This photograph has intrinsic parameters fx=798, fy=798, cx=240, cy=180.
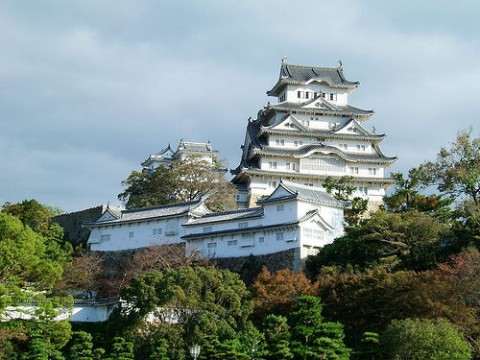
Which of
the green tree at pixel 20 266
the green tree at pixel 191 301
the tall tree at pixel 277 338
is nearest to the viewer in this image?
the green tree at pixel 20 266

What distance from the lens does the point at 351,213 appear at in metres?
40.2

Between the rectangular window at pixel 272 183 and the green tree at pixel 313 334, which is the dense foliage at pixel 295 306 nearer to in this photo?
the green tree at pixel 313 334

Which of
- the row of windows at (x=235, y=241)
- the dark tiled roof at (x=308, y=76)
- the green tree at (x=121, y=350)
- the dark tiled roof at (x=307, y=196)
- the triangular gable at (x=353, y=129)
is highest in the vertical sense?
the dark tiled roof at (x=308, y=76)

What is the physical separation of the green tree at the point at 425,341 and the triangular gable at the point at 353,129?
2887cm

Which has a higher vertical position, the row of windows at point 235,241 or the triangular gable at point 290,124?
the triangular gable at point 290,124

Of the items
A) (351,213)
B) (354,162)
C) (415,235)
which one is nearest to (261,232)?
(351,213)

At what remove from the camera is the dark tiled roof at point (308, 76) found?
2233 inches

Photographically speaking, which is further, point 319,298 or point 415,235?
point 415,235

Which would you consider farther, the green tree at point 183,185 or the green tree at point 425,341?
the green tree at point 183,185

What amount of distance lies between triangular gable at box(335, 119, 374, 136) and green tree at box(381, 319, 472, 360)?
2887cm

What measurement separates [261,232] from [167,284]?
974cm

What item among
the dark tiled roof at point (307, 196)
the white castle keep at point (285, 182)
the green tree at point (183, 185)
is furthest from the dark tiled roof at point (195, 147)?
the dark tiled roof at point (307, 196)

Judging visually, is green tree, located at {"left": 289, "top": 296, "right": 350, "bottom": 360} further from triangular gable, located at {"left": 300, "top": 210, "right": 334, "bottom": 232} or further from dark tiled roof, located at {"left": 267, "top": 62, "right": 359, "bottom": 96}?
dark tiled roof, located at {"left": 267, "top": 62, "right": 359, "bottom": 96}

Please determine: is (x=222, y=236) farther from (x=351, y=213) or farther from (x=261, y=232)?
(x=351, y=213)
